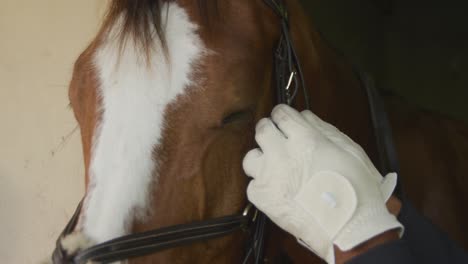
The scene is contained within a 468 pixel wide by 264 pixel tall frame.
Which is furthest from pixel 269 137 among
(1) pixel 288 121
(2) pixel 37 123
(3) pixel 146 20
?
(2) pixel 37 123

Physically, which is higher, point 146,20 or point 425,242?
point 146,20

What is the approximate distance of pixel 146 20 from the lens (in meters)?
0.74

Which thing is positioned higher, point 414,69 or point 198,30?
point 198,30

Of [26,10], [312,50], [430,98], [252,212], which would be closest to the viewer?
[252,212]

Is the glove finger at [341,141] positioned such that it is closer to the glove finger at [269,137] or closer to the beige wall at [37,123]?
the glove finger at [269,137]

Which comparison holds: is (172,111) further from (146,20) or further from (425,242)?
(425,242)

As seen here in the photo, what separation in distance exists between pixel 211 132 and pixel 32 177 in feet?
2.76

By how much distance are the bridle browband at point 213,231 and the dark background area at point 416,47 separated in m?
2.04

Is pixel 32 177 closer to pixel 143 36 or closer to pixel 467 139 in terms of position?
pixel 143 36

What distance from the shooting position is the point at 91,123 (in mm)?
727

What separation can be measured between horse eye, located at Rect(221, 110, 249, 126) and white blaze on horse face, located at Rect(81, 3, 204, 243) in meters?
0.08

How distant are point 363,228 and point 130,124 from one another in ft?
1.10

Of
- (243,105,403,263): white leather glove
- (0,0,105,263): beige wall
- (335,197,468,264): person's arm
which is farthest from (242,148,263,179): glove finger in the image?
(0,0,105,263): beige wall

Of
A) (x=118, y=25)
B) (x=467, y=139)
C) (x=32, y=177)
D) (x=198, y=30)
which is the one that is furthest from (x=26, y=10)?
(x=467, y=139)
